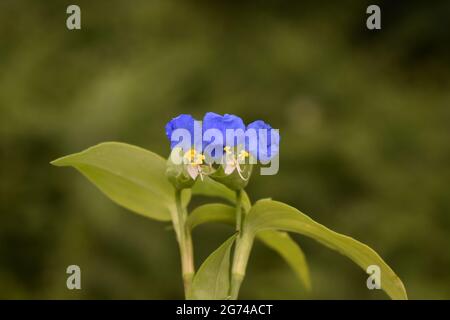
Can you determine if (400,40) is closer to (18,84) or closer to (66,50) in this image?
(66,50)

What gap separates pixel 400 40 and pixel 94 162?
2.53 m

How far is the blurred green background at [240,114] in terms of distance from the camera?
2.30 meters

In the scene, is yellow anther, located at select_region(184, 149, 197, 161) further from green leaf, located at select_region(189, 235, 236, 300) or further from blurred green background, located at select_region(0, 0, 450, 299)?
blurred green background, located at select_region(0, 0, 450, 299)

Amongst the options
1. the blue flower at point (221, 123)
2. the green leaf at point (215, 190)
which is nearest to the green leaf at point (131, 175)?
the green leaf at point (215, 190)

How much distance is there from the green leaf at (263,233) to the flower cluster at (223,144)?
0.07m

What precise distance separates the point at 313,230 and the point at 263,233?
0.56 ft

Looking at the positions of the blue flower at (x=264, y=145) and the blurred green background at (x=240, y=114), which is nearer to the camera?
the blue flower at (x=264, y=145)

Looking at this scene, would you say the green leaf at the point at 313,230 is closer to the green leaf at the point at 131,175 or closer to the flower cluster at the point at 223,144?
the flower cluster at the point at 223,144

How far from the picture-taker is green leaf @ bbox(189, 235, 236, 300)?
0.89m

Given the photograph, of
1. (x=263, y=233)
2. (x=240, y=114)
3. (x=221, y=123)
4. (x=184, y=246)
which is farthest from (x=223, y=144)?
(x=240, y=114)

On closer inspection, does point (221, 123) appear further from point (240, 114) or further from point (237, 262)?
point (240, 114)

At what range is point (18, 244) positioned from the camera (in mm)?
2342

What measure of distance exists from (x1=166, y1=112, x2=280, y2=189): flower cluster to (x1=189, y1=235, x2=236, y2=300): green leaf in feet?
0.29
